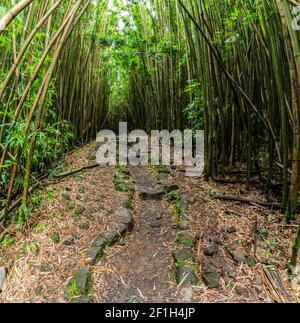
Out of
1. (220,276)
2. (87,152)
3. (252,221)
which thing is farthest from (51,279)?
(87,152)

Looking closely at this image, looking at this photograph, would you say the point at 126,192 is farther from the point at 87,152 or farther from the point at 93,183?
the point at 87,152

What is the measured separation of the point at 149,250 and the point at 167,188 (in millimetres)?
843

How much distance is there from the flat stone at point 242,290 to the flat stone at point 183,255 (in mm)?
285

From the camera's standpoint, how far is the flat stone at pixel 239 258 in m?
1.53

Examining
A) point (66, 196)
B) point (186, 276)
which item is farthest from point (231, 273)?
point (66, 196)

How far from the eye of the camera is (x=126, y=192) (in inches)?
96.3

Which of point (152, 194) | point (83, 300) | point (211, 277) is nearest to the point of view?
point (83, 300)

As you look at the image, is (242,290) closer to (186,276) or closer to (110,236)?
(186,276)

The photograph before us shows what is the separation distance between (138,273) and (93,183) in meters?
1.18

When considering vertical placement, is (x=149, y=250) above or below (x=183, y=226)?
below

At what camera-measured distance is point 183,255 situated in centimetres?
160

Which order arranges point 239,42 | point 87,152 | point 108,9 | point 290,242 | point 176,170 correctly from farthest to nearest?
1. point 108,9
2. point 87,152
3. point 176,170
4. point 239,42
5. point 290,242

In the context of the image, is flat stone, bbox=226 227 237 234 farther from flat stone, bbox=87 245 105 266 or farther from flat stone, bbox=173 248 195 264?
flat stone, bbox=87 245 105 266
